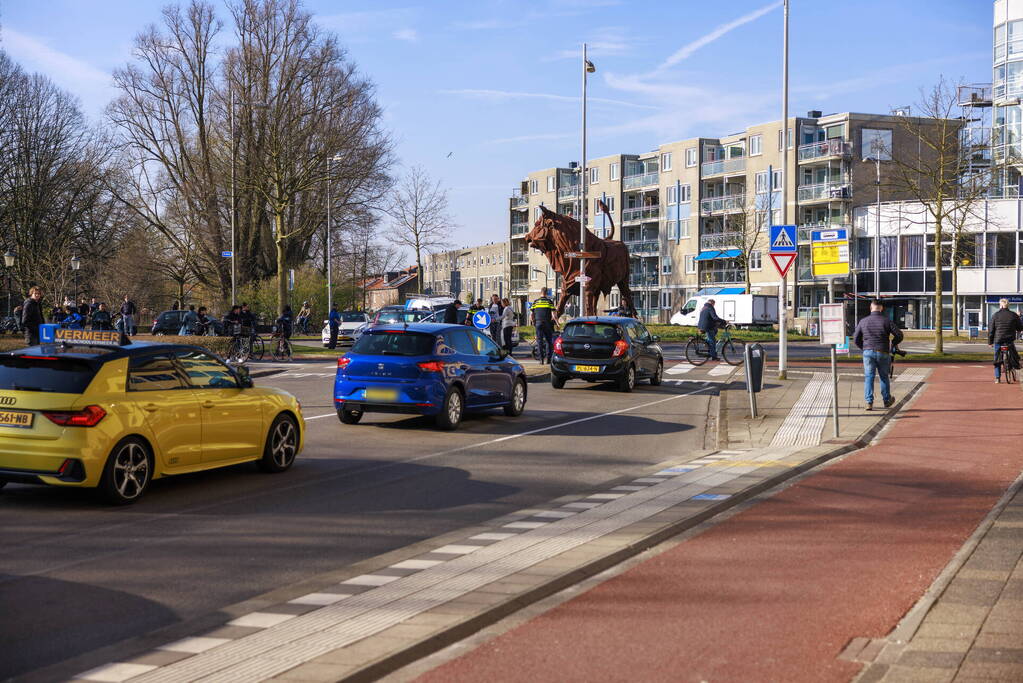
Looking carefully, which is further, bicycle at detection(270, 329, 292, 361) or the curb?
bicycle at detection(270, 329, 292, 361)

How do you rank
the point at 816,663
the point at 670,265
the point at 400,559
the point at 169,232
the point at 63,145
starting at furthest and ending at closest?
the point at 670,265 → the point at 63,145 → the point at 169,232 → the point at 400,559 → the point at 816,663

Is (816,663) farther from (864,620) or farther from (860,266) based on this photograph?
(860,266)

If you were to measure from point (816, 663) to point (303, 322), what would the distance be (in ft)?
153

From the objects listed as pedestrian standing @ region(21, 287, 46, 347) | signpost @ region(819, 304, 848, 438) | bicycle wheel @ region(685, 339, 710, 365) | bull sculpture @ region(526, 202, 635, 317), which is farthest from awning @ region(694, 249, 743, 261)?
signpost @ region(819, 304, 848, 438)

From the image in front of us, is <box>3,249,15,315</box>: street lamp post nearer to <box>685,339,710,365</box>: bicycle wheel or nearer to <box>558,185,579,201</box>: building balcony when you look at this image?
<box>685,339,710,365</box>: bicycle wheel

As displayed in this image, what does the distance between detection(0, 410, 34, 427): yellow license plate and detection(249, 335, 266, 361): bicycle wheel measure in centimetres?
2362

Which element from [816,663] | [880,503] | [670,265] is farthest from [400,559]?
[670,265]

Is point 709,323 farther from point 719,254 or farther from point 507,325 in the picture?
point 719,254

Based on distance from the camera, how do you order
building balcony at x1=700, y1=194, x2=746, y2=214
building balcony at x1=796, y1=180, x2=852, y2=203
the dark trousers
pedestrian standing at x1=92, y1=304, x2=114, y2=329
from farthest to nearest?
building balcony at x1=700, y1=194, x2=746, y2=214 < building balcony at x1=796, y1=180, x2=852, y2=203 < pedestrian standing at x1=92, y1=304, x2=114, y2=329 < the dark trousers

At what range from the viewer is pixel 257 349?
108 feet

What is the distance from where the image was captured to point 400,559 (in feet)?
24.3

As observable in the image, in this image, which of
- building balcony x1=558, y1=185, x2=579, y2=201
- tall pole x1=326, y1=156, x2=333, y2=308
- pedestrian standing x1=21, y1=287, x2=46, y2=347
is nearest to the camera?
pedestrian standing x1=21, y1=287, x2=46, y2=347

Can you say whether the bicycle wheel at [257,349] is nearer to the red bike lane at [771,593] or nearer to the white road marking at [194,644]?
A: the red bike lane at [771,593]

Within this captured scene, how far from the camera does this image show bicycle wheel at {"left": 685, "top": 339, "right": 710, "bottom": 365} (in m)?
31.5
